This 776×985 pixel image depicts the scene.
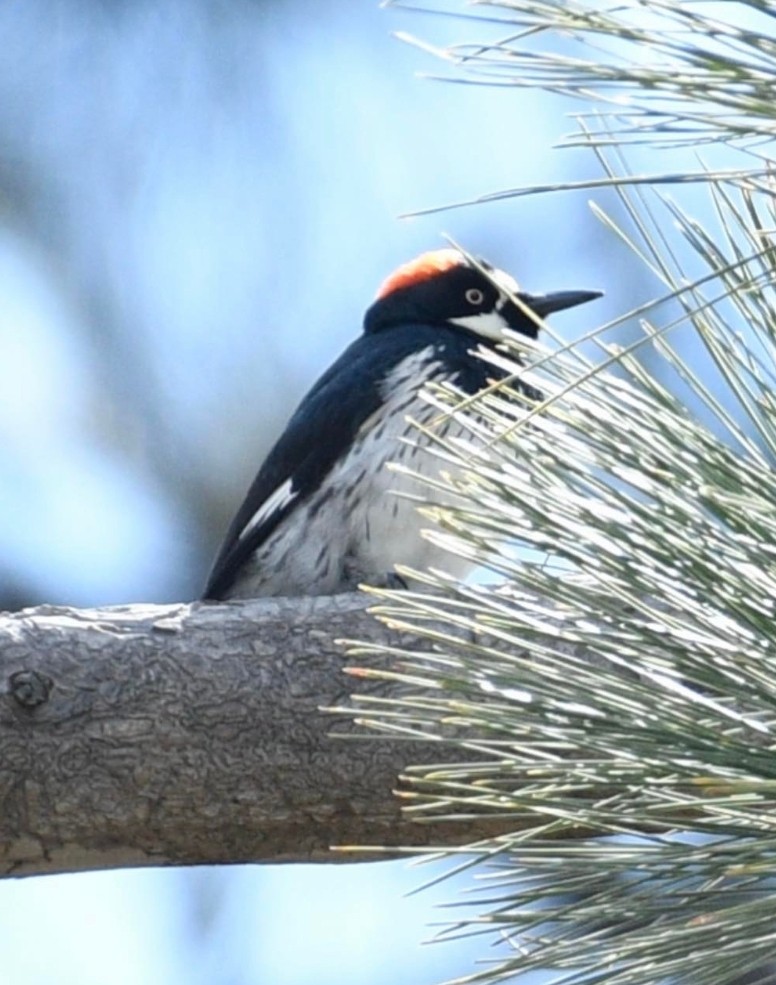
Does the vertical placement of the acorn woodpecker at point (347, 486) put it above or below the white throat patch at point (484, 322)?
below

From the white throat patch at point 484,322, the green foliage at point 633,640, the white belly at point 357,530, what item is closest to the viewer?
the green foliage at point 633,640

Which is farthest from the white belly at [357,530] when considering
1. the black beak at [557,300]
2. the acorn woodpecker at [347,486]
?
the black beak at [557,300]

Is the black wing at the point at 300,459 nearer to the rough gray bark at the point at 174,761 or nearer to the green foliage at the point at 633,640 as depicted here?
the rough gray bark at the point at 174,761

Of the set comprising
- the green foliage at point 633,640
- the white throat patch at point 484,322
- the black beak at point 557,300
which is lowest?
the white throat patch at point 484,322

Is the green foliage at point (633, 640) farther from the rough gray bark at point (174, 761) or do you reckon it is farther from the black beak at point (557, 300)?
the black beak at point (557, 300)

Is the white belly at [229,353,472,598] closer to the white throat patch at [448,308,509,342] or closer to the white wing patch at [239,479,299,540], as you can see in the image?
the white wing patch at [239,479,299,540]

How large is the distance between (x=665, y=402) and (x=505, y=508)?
12 cm

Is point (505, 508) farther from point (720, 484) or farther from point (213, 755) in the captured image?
point (213, 755)

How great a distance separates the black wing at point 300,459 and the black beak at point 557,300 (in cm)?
26

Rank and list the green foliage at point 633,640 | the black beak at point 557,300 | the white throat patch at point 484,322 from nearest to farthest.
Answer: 1. the green foliage at point 633,640
2. the black beak at point 557,300
3. the white throat patch at point 484,322

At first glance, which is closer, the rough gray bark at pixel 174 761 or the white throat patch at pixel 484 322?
the rough gray bark at pixel 174 761

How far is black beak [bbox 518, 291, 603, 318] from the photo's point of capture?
3.03 metres

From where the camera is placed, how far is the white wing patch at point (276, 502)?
2842 mm

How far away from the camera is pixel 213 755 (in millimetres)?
1917
